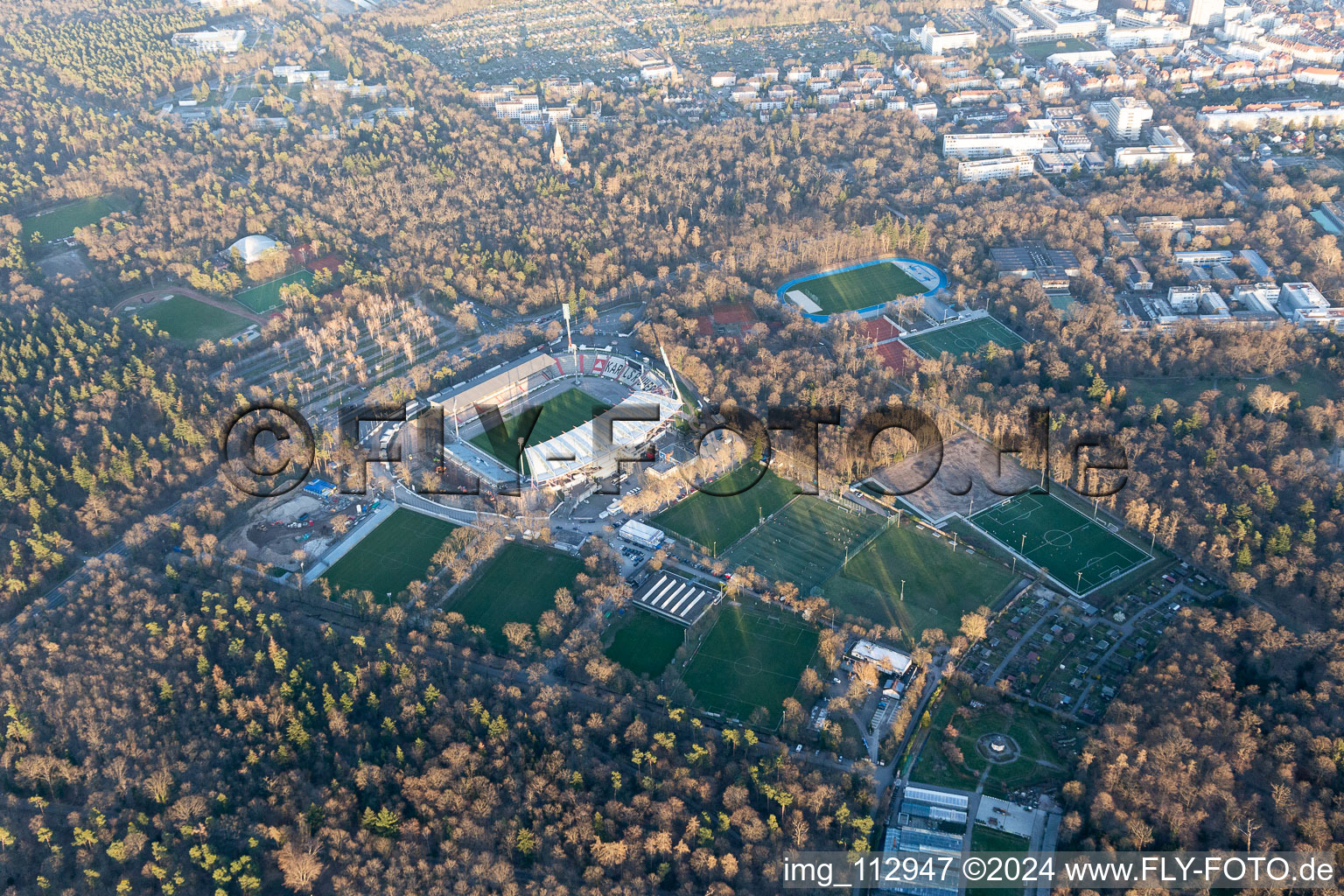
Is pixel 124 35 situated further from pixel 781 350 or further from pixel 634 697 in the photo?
pixel 634 697

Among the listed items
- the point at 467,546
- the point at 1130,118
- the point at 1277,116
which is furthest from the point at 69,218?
the point at 1277,116

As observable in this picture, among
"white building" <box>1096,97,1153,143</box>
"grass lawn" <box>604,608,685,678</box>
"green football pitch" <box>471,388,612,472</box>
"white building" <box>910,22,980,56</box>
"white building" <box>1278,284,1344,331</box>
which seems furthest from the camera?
"white building" <box>910,22,980,56</box>

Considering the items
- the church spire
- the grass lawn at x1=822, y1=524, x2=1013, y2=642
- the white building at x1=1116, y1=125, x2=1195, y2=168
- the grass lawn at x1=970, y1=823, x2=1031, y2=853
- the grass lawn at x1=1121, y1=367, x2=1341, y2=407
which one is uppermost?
the church spire

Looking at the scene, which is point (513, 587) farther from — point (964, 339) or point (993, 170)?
point (993, 170)

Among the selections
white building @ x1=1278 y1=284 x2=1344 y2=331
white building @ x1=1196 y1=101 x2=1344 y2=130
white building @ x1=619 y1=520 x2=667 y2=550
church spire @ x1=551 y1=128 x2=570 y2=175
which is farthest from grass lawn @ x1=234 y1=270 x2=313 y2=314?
white building @ x1=1196 y1=101 x2=1344 y2=130

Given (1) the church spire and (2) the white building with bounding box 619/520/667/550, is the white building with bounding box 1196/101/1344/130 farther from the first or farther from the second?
(2) the white building with bounding box 619/520/667/550

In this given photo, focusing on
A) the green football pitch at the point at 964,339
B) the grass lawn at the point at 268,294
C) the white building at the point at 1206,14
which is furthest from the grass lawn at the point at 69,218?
the white building at the point at 1206,14
